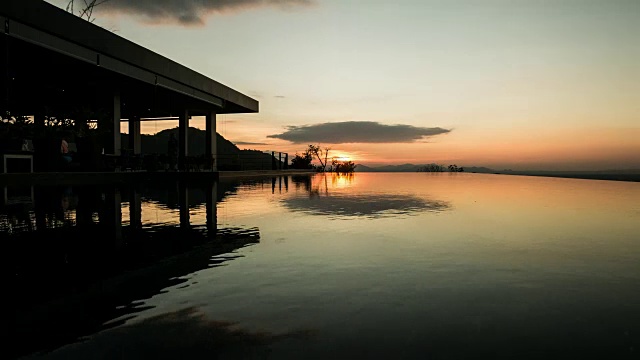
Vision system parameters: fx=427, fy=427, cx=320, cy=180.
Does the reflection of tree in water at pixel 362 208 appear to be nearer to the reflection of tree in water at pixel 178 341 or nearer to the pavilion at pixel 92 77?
the reflection of tree in water at pixel 178 341

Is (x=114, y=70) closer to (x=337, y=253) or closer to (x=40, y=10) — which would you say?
(x=40, y=10)

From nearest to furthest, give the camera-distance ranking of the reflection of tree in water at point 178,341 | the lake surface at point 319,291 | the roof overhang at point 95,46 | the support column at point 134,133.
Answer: the reflection of tree in water at point 178,341
the lake surface at point 319,291
the roof overhang at point 95,46
the support column at point 134,133

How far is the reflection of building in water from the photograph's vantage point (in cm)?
274

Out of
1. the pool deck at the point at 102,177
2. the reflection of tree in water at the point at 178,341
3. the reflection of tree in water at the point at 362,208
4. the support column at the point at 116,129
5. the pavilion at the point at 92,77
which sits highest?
the pavilion at the point at 92,77

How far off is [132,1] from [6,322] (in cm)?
1883

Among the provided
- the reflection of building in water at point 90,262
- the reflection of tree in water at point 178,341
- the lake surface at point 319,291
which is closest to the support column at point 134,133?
the reflection of building in water at point 90,262

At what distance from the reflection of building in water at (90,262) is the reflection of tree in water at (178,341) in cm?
22

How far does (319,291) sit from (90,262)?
246 cm

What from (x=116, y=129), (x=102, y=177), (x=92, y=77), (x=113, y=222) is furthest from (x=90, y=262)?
(x=116, y=129)

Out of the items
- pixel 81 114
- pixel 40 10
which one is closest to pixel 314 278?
pixel 40 10

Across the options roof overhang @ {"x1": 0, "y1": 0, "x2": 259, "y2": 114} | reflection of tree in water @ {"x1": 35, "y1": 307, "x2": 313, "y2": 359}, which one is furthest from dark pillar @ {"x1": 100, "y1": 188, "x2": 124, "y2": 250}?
roof overhang @ {"x1": 0, "y1": 0, "x2": 259, "y2": 114}

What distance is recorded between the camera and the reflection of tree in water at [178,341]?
86.2 inches

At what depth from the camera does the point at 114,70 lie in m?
16.2

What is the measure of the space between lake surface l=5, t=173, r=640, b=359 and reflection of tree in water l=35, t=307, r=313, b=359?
1cm
